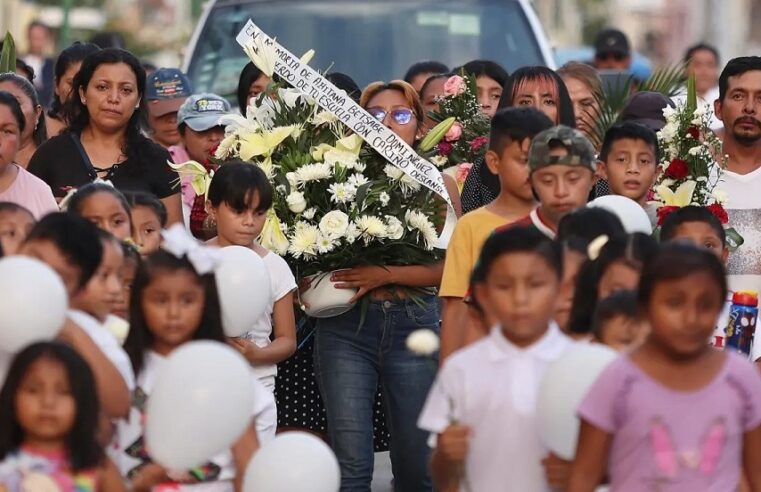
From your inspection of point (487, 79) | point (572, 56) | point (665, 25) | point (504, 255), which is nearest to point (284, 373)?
point (487, 79)

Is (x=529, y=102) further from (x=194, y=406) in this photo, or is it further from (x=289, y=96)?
(x=194, y=406)

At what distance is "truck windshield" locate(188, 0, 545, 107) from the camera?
12.0 m

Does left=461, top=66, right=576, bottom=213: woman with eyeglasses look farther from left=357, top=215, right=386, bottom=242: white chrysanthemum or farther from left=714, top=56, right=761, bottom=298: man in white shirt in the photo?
left=714, top=56, right=761, bottom=298: man in white shirt

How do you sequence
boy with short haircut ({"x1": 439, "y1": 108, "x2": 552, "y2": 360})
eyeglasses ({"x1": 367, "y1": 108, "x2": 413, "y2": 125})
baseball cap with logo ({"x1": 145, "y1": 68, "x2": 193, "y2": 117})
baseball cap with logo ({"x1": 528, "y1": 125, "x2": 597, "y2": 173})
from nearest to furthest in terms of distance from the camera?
1. baseball cap with logo ({"x1": 528, "y1": 125, "x2": 597, "y2": 173})
2. boy with short haircut ({"x1": 439, "y1": 108, "x2": 552, "y2": 360})
3. eyeglasses ({"x1": 367, "y1": 108, "x2": 413, "y2": 125})
4. baseball cap with logo ({"x1": 145, "y1": 68, "x2": 193, "y2": 117})

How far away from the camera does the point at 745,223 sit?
8617mm

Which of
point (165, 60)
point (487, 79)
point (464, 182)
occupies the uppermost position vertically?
point (165, 60)

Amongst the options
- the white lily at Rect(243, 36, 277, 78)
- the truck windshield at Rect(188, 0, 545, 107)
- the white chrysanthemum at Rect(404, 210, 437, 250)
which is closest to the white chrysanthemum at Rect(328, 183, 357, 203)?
the white chrysanthemum at Rect(404, 210, 437, 250)

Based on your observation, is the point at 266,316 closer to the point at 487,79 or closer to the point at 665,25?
the point at 487,79

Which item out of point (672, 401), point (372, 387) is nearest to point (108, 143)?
point (372, 387)

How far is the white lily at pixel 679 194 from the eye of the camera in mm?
8406

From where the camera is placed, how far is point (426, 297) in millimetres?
8500

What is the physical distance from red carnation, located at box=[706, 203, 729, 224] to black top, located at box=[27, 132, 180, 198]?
2.35 meters

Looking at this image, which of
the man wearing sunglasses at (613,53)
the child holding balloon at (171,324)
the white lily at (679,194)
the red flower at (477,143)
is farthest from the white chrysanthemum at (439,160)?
the man wearing sunglasses at (613,53)

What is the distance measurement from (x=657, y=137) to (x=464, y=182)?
2.86ft
